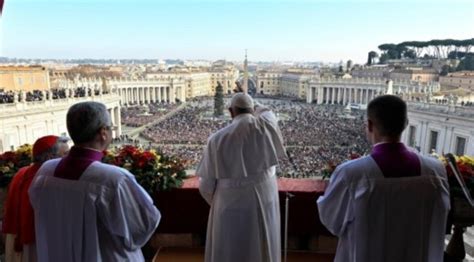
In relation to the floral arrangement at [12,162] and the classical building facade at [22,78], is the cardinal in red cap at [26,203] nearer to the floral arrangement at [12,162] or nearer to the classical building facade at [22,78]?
the floral arrangement at [12,162]

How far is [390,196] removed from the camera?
1.60 metres

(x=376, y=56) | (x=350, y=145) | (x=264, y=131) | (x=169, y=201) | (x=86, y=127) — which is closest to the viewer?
(x=86, y=127)

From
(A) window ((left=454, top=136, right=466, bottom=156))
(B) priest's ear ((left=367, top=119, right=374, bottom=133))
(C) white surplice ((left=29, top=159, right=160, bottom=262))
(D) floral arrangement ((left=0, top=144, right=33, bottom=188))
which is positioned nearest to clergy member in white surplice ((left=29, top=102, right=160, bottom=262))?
(C) white surplice ((left=29, top=159, right=160, bottom=262))

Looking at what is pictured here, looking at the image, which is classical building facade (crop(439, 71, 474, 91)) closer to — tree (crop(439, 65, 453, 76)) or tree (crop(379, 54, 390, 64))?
tree (crop(439, 65, 453, 76))

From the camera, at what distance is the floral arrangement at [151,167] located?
2768 millimetres

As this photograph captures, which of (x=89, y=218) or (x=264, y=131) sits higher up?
(x=264, y=131)

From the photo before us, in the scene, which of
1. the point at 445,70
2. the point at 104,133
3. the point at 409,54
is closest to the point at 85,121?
the point at 104,133

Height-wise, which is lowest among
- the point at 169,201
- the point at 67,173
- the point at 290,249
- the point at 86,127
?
the point at 290,249

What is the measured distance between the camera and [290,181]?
317 centimetres

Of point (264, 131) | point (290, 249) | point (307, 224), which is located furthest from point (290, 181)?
point (264, 131)

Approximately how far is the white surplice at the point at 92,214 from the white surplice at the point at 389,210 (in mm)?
873

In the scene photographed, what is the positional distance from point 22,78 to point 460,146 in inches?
928

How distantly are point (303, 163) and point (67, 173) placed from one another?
11.2 meters

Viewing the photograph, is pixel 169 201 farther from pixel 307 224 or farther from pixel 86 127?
pixel 86 127
